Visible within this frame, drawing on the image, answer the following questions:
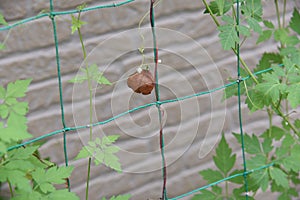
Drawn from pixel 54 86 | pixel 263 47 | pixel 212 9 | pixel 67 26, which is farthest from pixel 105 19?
pixel 263 47

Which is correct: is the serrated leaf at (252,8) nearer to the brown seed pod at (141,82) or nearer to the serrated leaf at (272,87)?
the serrated leaf at (272,87)

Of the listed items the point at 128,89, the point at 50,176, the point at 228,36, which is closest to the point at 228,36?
the point at 228,36

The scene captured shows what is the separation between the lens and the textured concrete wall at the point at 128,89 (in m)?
1.53

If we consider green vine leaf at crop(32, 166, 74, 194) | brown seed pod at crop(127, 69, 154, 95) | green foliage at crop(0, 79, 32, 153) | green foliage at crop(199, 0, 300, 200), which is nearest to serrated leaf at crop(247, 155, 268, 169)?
green foliage at crop(199, 0, 300, 200)

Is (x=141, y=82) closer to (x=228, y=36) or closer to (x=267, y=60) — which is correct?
(x=228, y=36)

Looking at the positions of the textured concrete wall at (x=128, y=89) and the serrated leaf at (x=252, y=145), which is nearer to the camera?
the serrated leaf at (x=252, y=145)

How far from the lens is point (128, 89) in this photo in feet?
5.64

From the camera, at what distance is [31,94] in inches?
61.0

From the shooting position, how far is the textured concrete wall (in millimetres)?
1534

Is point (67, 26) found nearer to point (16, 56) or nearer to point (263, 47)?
point (16, 56)

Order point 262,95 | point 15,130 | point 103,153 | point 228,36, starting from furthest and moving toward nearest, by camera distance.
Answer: point 262,95, point 228,36, point 103,153, point 15,130

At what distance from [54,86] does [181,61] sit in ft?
1.49

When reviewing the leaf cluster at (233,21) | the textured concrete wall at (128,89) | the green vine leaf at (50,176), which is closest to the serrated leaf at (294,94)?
the leaf cluster at (233,21)

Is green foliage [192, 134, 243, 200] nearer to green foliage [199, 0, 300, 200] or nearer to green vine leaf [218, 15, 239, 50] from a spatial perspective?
green foliage [199, 0, 300, 200]
